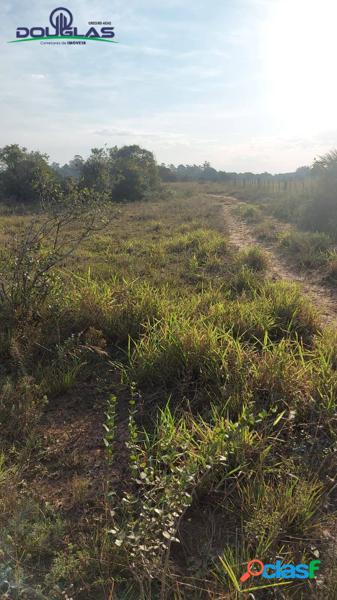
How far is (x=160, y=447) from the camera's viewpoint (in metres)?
2.20

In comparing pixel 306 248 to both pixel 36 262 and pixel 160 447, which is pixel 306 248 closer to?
pixel 36 262

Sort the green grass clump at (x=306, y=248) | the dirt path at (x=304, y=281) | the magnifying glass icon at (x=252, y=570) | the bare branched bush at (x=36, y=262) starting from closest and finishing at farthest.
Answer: the magnifying glass icon at (x=252, y=570) < the bare branched bush at (x=36, y=262) < the dirt path at (x=304, y=281) < the green grass clump at (x=306, y=248)

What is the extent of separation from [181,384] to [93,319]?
141 centimetres

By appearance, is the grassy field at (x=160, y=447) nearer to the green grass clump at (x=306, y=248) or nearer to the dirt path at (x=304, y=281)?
the dirt path at (x=304, y=281)

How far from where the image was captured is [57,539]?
1785mm

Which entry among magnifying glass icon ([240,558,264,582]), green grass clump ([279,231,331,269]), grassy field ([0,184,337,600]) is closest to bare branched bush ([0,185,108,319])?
grassy field ([0,184,337,600])

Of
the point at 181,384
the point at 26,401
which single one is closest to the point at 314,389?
the point at 181,384

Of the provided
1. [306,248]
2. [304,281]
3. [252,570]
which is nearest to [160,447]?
[252,570]

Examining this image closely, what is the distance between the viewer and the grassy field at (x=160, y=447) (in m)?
1.64

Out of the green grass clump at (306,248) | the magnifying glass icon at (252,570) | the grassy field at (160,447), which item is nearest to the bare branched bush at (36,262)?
the grassy field at (160,447)

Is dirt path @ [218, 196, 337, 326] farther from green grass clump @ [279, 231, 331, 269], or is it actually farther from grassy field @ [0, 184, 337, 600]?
grassy field @ [0, 184, 337, 600]

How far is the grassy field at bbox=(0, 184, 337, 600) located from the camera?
5.38ft

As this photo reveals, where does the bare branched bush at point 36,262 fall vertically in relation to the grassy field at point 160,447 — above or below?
above

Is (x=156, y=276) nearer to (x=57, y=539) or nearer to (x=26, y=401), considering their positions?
(x=26, y=401)
